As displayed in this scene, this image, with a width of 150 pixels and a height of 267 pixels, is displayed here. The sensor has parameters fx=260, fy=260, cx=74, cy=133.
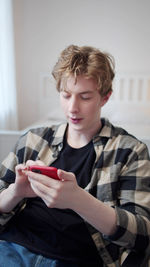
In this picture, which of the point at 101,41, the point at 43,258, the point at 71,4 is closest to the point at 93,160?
the point at 43,258

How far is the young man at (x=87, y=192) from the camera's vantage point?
726 mm

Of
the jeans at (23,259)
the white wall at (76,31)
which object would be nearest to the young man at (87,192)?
the jeans at (23,259)

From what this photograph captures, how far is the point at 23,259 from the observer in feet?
2.50

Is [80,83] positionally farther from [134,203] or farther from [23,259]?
[23,259]

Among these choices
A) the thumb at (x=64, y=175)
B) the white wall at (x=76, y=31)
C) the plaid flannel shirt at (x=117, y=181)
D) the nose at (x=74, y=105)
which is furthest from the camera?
the white wall at (x=76, y=31)

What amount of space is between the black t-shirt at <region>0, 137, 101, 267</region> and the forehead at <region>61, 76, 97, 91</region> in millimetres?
201

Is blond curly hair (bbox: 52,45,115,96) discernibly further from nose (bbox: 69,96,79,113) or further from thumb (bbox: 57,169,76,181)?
thumb (bbox: 57,169,76,181)

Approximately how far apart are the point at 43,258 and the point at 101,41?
2535 millimetres

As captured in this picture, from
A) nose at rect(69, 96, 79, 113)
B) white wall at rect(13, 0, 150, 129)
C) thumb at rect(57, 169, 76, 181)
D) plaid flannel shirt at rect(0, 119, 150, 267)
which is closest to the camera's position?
thumb at rect(57, 169, 76, 181)

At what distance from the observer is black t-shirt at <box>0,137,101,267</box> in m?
0.79

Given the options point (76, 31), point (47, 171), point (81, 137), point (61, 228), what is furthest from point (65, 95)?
point (76, 31)

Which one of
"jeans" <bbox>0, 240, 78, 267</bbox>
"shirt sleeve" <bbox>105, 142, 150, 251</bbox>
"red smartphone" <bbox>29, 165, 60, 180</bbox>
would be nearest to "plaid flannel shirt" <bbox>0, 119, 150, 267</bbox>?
"shirt sleeve" <bbox>105, 142, 150, 251</bbox>

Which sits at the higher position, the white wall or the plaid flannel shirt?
the white wall

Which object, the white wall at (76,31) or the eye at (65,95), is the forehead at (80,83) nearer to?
the eye at (65,95)
